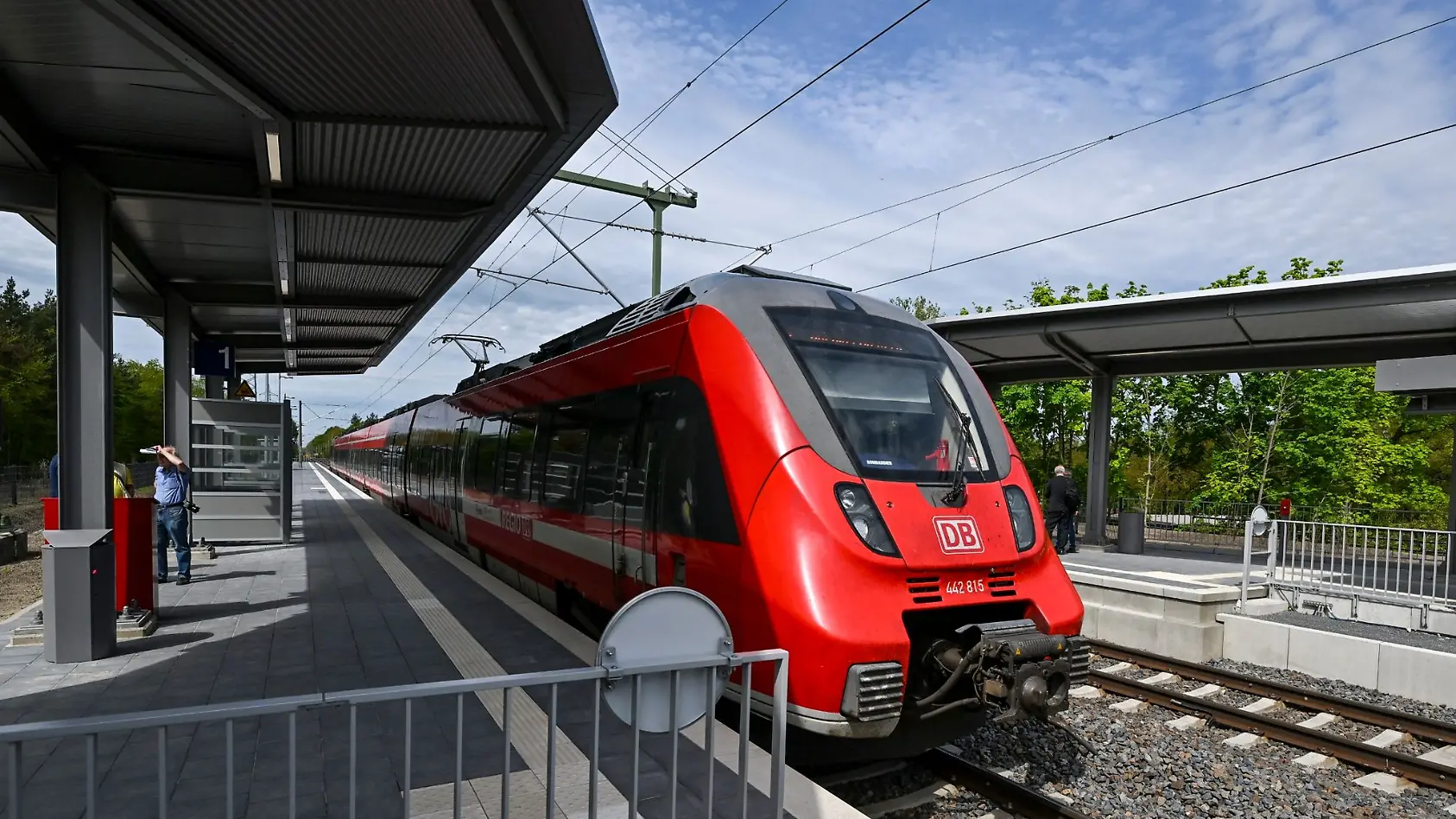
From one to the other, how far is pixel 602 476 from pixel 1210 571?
37.0ft

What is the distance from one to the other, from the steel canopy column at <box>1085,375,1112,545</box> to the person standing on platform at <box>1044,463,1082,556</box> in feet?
5.03

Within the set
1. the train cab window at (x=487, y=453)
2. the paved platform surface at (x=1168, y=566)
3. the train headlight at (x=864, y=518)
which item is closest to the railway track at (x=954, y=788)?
the train headlight at (x=864, y=518)

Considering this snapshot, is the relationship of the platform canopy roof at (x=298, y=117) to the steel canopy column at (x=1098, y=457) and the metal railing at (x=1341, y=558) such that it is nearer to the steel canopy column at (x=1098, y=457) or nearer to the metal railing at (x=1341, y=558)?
the metal railing at (x=1341, y=558)

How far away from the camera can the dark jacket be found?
48.1ft

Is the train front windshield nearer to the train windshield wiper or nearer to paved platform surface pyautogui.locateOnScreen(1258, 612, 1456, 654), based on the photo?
the train windshield wiper

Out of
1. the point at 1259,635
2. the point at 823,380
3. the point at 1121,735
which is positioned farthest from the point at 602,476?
the point at 1259,635

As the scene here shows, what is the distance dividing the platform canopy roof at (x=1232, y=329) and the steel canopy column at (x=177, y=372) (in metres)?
11.9

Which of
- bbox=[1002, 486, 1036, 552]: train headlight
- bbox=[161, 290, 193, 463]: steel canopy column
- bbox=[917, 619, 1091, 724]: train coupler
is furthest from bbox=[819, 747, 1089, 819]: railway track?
bbox=[161, 290, 193, 463]: steel canopy column

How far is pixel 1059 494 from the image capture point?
1481 cm

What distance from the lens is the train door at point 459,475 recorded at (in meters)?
12.6

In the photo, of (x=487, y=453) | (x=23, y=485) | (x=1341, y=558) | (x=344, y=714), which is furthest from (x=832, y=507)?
(x=23, y=485)

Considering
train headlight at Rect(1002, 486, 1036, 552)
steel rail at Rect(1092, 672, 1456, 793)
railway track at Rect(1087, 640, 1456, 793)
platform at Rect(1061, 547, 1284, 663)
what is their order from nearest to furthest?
train headlight at Rect(1002, 486, 1036, 552) → steel rail at Rect(1092, 672, 1456, 793) → railway track at Rect(1087, 640, 1456, 793) → platform at Rect(1061, 547, 1284, 663)

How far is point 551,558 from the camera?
818 centimetres

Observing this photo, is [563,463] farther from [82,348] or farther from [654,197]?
[654,197]
